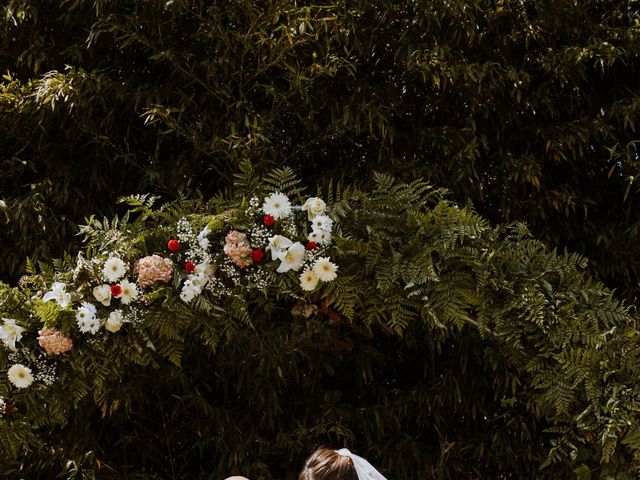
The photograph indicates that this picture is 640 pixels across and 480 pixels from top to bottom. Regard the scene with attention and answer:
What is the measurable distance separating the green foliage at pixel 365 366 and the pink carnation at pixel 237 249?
83 millimetres

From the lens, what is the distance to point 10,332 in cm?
283

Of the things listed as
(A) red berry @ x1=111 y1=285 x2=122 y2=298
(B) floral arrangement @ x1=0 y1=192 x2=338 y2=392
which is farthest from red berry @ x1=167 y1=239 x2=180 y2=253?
(A) red berry @ x1=111 y1=285 x2=122 y2=298

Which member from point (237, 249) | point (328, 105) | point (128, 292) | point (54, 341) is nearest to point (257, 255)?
point (237, 249)

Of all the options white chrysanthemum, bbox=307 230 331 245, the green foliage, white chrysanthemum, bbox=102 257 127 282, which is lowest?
→ the green foliage

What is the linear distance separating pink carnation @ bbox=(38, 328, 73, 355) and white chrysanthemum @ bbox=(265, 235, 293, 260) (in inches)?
29.3

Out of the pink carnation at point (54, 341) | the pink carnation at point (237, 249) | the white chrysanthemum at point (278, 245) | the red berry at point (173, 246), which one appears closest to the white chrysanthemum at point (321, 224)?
the white chrysanthemum at point (278, 245)

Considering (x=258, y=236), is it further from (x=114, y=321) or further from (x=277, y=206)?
(x=114, y=321)

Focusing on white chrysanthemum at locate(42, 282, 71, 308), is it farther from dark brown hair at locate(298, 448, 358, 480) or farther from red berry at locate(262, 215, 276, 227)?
dark brown hair at locate(298, 448, 358, 480)

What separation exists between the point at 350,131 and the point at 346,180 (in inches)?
8.3

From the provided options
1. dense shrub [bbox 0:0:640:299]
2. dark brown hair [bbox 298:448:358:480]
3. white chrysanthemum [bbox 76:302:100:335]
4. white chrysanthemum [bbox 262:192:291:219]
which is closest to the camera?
dark brown hair [bbox 298:448:358:480]

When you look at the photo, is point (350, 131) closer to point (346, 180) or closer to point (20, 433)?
point (346, 180)

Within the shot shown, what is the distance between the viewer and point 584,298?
2863 millimetres

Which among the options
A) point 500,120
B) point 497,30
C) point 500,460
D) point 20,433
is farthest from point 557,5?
point 20,433

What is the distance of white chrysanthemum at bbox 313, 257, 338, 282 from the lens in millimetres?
2795
